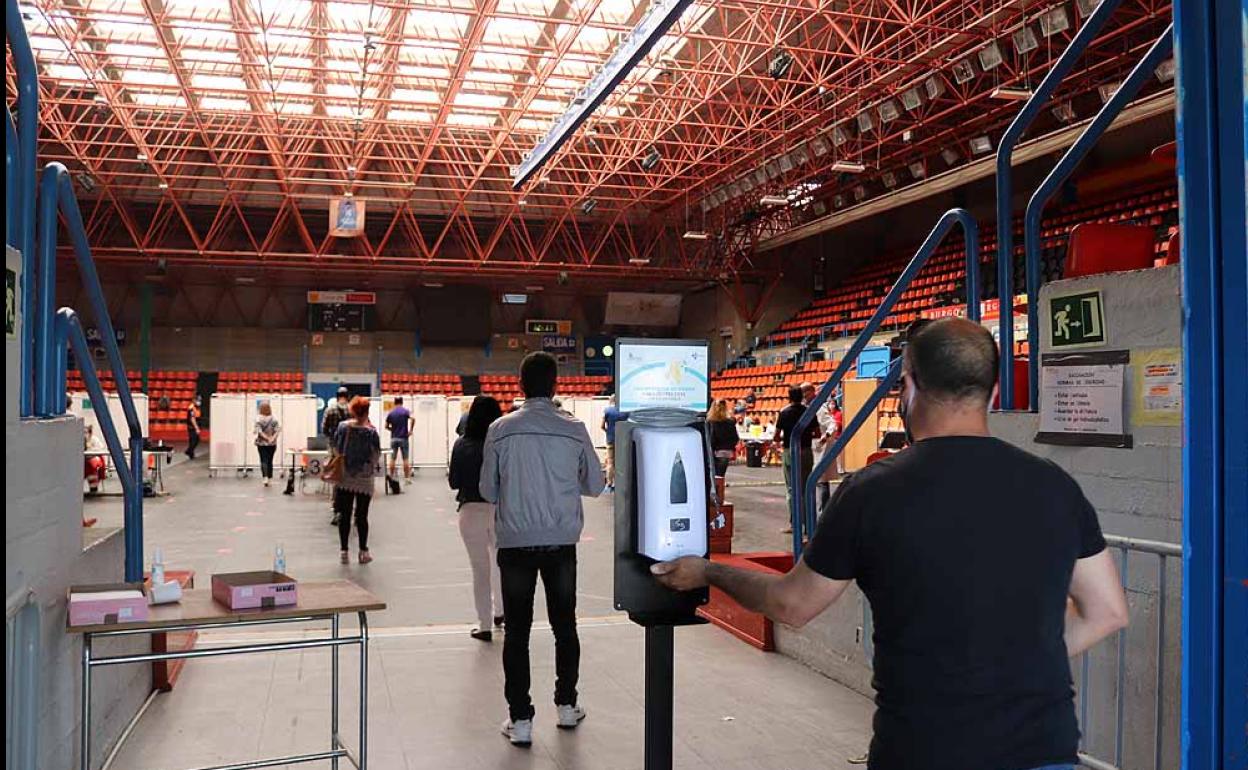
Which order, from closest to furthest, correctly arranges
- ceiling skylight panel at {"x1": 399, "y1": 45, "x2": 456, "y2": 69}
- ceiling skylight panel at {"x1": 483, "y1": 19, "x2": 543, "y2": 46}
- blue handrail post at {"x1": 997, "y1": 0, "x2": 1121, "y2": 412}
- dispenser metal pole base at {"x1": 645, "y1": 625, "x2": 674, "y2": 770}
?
dispenser metal pole base at {"x1": 645, "y1": 625, "x2": 674, "y2": 770}
blue handrail post at {"x1": 997, "y1": 0, "x2": 1121, "y2": 412}
ceiling skylight panel at {"x1": 483, "y1": 19, "x2": 543, "y2": 46}
ceiling skylight panel at {"x1": 399, "y1": 45, "x2": 456, "y2": 69}

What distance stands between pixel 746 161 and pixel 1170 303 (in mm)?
20205

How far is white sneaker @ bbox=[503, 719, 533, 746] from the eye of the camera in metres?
3.95

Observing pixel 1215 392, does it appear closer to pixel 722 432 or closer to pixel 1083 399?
pixel 1083 399

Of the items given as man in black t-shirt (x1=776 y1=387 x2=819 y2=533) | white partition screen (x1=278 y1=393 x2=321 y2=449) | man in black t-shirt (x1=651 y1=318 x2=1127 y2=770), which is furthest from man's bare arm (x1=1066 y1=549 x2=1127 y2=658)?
white partition screen (x1=278 y1=393 x2=321 y2=449)

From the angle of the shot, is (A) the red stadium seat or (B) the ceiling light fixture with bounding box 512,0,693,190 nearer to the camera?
(A) the red stadium seat

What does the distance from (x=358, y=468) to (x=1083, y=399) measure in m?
6.34

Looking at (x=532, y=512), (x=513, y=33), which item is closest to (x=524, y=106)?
(x=513, y=33)

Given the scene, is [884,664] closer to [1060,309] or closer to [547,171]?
[1060,309]

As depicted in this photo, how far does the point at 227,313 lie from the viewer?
31.6m

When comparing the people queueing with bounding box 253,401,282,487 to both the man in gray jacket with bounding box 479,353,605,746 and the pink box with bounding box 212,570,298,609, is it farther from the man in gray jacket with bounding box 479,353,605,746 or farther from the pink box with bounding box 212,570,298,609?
the pink box with bounding box 212,570,298,609

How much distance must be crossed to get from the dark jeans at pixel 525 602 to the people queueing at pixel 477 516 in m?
1.73

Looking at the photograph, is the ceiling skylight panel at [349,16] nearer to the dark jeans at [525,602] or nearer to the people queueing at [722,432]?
the people queueing at [722,432]

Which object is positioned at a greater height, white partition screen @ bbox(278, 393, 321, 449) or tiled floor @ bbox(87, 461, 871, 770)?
white partition screen @ bbox(278, 393, 321, 449)

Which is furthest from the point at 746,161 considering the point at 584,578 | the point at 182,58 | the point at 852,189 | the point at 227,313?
the point at 227,313
